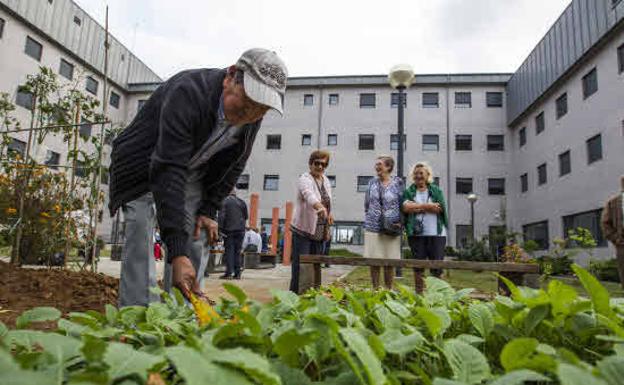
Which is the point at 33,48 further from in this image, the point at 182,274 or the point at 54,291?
the point at 182,274

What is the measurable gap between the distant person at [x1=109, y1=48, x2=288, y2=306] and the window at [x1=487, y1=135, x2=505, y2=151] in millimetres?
30297

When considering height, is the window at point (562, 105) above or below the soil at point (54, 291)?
above

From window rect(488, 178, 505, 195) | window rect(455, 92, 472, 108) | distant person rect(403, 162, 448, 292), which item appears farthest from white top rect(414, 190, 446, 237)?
window rect(455, 92, 472, 108)

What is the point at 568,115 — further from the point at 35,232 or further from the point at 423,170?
the point at 35,232

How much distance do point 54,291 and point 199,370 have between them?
4.42 metres

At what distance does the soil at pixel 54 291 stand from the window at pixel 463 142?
93.3 ft

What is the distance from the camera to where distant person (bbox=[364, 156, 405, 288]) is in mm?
5301

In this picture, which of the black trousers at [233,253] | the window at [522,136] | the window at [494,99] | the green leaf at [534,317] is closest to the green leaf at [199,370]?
the green leaf at [534,317]

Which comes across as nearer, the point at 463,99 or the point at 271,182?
the point at 463,99

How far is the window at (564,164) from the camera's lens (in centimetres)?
2152

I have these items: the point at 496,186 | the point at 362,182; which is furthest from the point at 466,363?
the point at 496,186

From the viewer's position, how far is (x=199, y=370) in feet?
1.21

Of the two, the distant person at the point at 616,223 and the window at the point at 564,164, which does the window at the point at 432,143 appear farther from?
the distant person at the point at 616,223

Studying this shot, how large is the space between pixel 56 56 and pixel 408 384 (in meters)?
31.9
